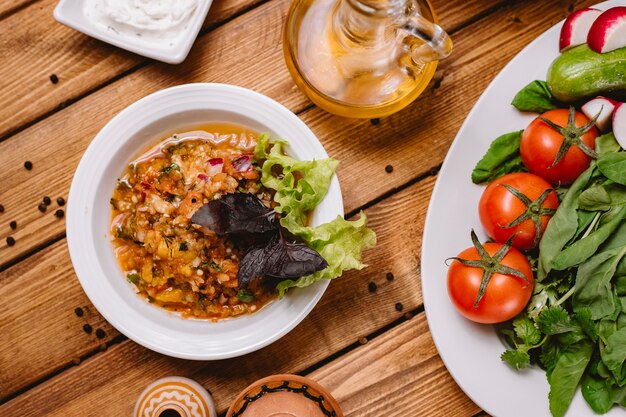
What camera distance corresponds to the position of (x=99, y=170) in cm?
154

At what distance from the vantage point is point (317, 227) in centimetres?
150

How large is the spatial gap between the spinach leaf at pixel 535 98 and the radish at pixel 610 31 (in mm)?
151

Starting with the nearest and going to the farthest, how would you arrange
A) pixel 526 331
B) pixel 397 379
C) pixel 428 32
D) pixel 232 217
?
pixel 428 32, pixel 232 217, pixel 526 331, pixel 397 379

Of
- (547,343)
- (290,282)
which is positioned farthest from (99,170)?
(547,343)

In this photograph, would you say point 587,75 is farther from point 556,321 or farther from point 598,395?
point 598,395

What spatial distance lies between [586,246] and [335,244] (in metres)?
0.59

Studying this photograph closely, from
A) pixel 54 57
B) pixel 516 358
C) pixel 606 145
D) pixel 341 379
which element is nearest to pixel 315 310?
pixel 341 379

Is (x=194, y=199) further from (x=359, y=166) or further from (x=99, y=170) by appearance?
(x=359, y=166)

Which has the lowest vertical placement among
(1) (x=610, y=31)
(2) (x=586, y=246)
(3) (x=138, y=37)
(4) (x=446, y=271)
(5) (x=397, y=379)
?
(5) (x=397, y=379)

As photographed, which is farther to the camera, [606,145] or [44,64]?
[44,64]

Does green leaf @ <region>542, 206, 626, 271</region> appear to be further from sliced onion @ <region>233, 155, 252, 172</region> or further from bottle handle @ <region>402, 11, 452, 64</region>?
sliced onion @ <region>233, 155, 252, 172</region>

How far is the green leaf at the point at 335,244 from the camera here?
1479mm

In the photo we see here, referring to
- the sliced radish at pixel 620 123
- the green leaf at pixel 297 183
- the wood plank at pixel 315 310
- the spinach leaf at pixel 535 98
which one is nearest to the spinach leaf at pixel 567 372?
the wood plank at pixel 315 310

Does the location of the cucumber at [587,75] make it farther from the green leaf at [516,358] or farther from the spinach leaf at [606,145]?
the green leaf at [516,358]
